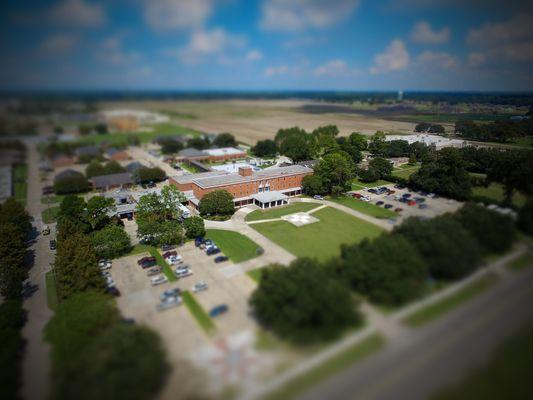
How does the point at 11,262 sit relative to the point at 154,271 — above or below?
above

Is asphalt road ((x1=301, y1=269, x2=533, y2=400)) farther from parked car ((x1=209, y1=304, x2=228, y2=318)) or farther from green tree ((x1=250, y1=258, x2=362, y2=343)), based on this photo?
parked car ((x1=209, y1=304, x2=228, y2=318))

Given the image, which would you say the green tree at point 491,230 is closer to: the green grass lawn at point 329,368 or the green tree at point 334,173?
the green grass lawn at point 329,368

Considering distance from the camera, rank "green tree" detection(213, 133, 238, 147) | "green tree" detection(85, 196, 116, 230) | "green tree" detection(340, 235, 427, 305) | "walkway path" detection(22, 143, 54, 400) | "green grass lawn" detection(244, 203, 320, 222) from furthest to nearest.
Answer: "green tree" detection(213, 133, 238, 147)
"green grass lawn" detection(244, 203, 320, 222)
"green tree" detection(85, 196, 116, 230)
"green tree" detection(340, 235, 427, 305)
"walkway path" detection(22, 143, 54, 400)

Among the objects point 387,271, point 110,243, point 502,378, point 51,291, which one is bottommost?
point 51,291

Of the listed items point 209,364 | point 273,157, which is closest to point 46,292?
point 209,364

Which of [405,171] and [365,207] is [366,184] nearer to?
[405,171]

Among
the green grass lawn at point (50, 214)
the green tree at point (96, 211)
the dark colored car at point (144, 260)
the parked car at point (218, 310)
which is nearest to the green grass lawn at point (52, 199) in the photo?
the green grass lawn at point (50, 214)

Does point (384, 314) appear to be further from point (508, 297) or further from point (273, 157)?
point (273, 157)

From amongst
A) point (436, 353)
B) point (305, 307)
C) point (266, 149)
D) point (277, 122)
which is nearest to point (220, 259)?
point (305, 307)

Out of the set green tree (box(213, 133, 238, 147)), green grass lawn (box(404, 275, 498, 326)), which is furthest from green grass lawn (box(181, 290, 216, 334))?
green tree (box(213, 133, 238, 147))
